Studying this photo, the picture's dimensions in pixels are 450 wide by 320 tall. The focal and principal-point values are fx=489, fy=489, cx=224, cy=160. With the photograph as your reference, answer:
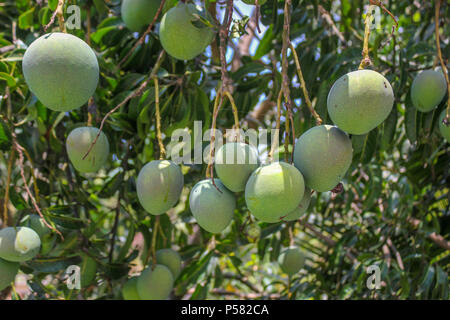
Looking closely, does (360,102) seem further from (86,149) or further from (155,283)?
(155,283)

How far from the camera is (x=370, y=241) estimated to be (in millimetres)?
2164

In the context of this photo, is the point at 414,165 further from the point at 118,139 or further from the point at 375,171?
the point at 118,139

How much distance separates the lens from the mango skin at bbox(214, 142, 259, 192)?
966mm

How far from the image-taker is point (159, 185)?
114 cm

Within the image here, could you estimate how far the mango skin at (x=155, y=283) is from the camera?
1487 millimetres

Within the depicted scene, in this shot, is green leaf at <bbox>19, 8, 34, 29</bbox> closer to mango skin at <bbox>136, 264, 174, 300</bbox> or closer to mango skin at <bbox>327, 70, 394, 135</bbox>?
mango skin at <bbox>136, 264, 174, 300</bbox>

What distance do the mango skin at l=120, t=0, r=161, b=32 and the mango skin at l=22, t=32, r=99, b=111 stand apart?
513 mm

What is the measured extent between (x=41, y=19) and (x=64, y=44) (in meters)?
0.62

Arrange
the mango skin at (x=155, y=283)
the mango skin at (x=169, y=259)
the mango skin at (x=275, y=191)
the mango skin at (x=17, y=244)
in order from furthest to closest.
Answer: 1. the mango skin at (x=169, y=259)
2. the mango skin at (x=155, y=283)
3. the mango skin at (x=17, y=244)
4. the mango skin at (x=275, y=191)

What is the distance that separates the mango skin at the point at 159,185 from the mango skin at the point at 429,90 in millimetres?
728

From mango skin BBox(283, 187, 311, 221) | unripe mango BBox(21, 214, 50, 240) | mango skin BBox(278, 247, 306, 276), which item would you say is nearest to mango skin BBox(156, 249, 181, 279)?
unripe mango BBox(21, 214, 50, 240)

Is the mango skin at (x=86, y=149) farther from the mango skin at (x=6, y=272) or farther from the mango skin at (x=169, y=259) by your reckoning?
the mango skin at (x=169, y=259)

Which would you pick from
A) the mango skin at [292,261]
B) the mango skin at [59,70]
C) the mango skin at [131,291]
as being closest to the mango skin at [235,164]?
the mango skin at [59,70]
